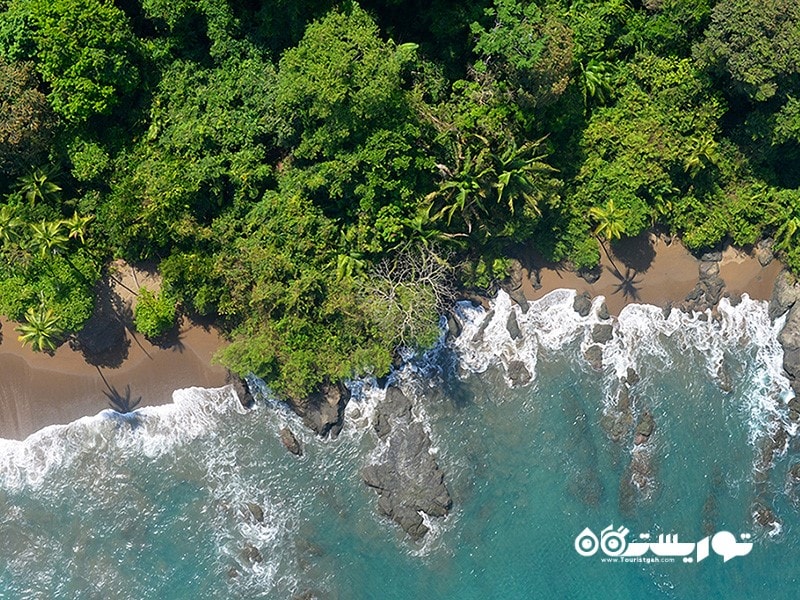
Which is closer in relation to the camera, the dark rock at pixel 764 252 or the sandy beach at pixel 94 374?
the sandy beach at pixel 94 374

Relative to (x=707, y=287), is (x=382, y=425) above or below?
above

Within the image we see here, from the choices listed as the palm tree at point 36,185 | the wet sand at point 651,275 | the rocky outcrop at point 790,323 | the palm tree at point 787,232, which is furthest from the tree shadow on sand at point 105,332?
the rocky outcrop at point 790,323

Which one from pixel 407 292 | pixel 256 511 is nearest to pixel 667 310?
pixel 407 292

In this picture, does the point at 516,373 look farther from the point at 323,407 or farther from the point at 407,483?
the point at 323,407

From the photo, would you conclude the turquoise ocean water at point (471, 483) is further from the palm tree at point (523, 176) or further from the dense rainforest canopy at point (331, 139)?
the palm tree at point (523, 176)

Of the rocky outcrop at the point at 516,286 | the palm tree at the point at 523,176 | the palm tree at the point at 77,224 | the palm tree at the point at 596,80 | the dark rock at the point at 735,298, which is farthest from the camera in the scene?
the dark rock at the point at 735,298

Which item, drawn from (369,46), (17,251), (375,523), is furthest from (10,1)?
(375,523)

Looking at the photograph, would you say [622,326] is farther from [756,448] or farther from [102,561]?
[102,561]
